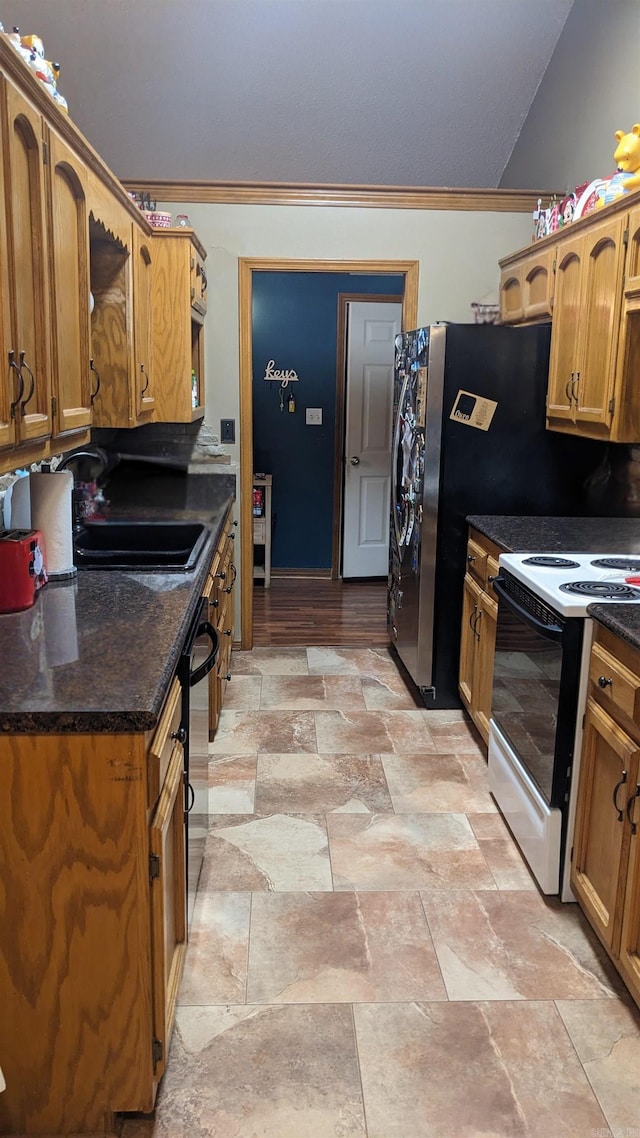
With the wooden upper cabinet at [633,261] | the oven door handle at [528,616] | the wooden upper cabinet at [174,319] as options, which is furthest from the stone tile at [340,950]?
the wooden upper cabinet at [174,319]

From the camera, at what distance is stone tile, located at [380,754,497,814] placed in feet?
9.82

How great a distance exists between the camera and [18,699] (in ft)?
4.89

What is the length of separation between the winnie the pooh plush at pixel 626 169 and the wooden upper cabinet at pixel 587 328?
0.10m

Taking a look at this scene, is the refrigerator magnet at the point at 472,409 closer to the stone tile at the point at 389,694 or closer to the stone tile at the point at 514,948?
the stone tile at the point at 389,694

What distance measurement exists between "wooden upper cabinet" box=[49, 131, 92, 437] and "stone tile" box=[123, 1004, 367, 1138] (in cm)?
136

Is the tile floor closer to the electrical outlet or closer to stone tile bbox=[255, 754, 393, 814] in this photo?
stone tile bbox=[255, 754, 393, 814]

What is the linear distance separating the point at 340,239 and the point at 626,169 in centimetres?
167

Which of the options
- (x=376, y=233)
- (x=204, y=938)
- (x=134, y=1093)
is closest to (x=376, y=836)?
(x=204, y=938)

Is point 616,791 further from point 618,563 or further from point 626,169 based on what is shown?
point 626,169

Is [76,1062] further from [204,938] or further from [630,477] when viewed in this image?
[630,477]

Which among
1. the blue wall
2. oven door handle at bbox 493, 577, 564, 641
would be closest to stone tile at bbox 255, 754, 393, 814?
oven door handle at bbox 493, 577, 564, 641

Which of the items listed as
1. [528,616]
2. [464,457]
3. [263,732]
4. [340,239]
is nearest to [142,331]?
[464,457]

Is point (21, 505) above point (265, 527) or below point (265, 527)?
above

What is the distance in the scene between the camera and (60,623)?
1999 mm
